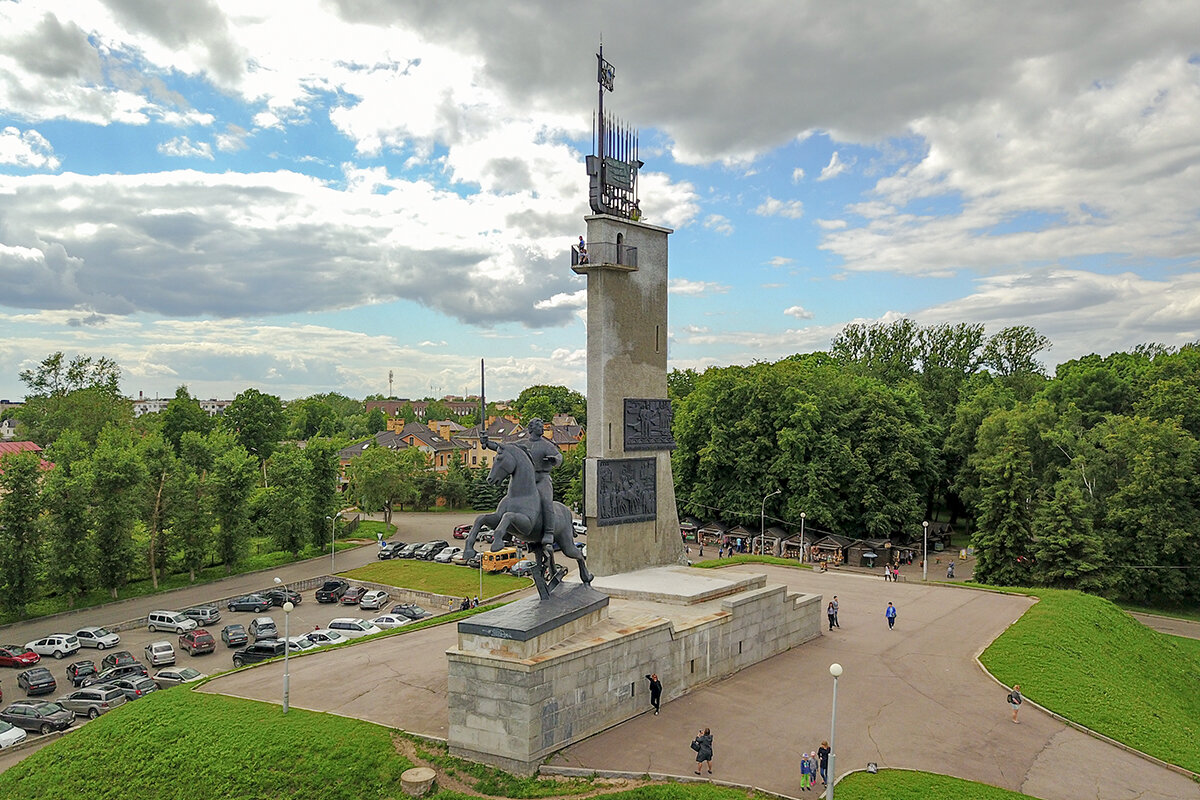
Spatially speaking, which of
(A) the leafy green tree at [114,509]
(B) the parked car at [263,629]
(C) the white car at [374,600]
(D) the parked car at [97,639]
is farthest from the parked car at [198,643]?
(A) the leafy green tree at [114,509]

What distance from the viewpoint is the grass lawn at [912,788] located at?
13.9m

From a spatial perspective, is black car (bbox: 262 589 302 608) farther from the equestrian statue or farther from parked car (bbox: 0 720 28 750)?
the equestrian statue

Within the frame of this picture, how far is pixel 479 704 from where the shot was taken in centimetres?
1547

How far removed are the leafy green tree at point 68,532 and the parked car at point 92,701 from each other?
14739 millimetres

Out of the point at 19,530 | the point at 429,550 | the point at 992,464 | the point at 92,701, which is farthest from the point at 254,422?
the point at 992,464

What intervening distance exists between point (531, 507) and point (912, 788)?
9.34 metres

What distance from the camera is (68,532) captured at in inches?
1432

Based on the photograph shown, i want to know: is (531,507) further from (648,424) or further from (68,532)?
(68,532)

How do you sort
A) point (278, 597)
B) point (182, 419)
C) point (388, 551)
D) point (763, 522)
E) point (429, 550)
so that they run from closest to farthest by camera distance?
point (278, 597) → point (763, 522) → point (429, 550) → point (388, 551) → point (182, 419)

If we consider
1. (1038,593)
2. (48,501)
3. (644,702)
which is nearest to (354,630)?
(644,702)

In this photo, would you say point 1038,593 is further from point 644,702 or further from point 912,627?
point 644,702

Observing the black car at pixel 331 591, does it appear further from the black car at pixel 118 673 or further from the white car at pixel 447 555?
the black car at pixel 118 673

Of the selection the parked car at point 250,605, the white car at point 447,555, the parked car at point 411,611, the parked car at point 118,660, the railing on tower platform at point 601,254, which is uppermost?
the railing on tower platform at point 601,254

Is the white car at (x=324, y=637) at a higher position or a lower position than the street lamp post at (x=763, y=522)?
lower
